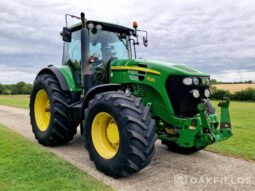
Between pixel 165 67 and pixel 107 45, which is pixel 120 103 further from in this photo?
pixel 107 45

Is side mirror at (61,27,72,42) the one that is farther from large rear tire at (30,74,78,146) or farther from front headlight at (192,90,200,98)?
front headlight at (192,90,200,98)

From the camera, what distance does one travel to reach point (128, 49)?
22.5 ft

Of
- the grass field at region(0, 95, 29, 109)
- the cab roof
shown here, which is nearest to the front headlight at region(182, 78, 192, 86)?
the cab roof

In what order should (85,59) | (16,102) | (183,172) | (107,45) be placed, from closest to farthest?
(183,172) < (85,59) < (107,45) < (16,102)

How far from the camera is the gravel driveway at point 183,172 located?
439cm

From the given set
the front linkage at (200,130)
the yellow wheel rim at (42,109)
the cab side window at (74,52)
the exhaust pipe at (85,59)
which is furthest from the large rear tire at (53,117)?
the front linkage at (200,130)

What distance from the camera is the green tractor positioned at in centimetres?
452

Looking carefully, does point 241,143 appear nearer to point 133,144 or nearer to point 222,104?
point 222,104

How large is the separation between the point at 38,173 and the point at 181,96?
8.56 ft

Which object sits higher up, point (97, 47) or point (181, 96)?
point (97, 47)

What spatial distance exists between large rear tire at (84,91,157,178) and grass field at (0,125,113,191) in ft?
1.36

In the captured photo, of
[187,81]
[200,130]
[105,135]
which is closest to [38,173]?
[105,135]

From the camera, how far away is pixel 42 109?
741 centimetres

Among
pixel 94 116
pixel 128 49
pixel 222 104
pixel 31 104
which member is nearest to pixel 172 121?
pixel 222 104
